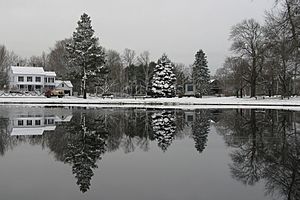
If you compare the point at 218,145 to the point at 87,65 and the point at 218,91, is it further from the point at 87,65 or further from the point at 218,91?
the point at 218,91

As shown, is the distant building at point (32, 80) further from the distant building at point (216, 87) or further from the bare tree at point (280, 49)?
the bare tree at point (280, 49)

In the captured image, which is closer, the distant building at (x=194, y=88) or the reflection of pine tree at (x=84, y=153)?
the reflection of pine tree at (x=84, y=153)

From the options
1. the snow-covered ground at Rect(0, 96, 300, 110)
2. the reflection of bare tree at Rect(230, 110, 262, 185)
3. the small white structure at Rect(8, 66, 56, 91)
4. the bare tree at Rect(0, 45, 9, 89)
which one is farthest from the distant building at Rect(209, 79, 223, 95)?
the reflection of bare tree at Rect(230, 110, 262, 185)

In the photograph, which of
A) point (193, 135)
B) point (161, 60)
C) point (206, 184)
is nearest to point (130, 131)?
point (193, 135)

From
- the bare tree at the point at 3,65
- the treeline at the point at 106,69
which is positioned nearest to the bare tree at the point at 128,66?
the treeline at the point at 106,69

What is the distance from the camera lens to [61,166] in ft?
A: 28.6

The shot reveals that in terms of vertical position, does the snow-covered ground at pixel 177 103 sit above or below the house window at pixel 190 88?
below

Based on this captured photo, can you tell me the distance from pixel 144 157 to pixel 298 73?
44387 mm

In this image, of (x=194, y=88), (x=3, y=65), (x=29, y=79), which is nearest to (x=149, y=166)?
(x=29, y=79)

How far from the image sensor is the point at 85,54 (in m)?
54.7

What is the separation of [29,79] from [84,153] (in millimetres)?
74345

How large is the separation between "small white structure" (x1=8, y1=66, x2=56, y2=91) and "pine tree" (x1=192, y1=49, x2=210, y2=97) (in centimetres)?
3541

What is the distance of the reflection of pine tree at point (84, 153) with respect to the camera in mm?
7745

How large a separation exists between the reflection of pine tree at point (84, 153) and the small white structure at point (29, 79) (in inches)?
2649
